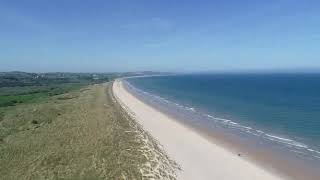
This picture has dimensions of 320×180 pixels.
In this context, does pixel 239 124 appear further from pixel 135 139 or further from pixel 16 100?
pixel 16 100

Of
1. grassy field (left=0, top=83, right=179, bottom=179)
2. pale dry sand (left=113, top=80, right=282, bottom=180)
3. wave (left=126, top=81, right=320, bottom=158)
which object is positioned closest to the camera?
grassy field (left=0, top=83, right=179, bottom=179)

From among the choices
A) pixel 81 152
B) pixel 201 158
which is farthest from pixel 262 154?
pixel 81 152

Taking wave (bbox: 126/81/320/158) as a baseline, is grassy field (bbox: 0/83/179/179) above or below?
above

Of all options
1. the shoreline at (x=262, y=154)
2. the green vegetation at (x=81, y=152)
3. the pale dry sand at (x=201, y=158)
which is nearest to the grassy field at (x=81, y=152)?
the green vegetation at (x=81, y=152)

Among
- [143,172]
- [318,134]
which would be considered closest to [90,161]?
[143,172]

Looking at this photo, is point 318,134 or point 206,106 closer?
point 318,134

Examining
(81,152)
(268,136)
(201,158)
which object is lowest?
(268,136)

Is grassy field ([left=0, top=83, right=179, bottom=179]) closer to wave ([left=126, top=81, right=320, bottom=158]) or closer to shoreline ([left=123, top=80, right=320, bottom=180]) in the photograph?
shoreline ([left=123, top=80, right=320, bottom=180])

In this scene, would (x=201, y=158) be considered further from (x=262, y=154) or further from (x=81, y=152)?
(x=81, y=152)

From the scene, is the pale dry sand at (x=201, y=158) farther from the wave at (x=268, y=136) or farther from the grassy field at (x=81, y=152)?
the wave at (x=268, y=136)

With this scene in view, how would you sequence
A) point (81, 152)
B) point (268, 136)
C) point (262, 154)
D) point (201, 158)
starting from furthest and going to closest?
point (268, 136), point (262, 154), point (81, 152), point (201, 158)

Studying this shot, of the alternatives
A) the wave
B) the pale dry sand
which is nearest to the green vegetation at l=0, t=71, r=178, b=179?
the pale dry sand
